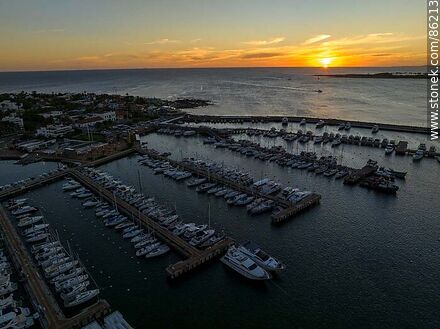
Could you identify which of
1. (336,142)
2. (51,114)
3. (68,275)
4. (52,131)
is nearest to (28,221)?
(68,275)

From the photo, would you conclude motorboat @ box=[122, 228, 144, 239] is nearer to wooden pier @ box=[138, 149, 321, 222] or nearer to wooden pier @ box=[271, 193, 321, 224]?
wooden pier @ box=[271, 193, 321, 224]

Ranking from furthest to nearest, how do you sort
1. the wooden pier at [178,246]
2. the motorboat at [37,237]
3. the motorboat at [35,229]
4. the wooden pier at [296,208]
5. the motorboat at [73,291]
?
the wooden pier at [296,208] < the motorboat at [35,229] < the motorboat at [37,237] < the wooden pier at [178,246] < the motorboat at [73,291]

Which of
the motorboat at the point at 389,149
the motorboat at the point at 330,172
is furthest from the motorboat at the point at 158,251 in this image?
the motorboat at the point at 389,149

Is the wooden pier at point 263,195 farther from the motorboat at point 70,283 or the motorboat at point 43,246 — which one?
the motorboat at point 43,246

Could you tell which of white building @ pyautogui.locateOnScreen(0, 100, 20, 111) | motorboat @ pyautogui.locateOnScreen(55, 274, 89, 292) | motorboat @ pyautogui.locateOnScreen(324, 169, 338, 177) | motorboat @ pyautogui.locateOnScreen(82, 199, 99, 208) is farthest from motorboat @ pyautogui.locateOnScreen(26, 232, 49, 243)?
white building @ pyautogui.locateOnScreen(0, 100, 20, 111)

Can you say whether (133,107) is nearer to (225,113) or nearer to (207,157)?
(225,113)

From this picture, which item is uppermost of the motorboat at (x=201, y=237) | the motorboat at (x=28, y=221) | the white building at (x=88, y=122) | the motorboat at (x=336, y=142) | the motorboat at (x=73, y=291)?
the white building at (x=88, y=122)

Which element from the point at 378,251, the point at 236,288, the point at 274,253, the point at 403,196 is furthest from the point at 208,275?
the point at 403,196
